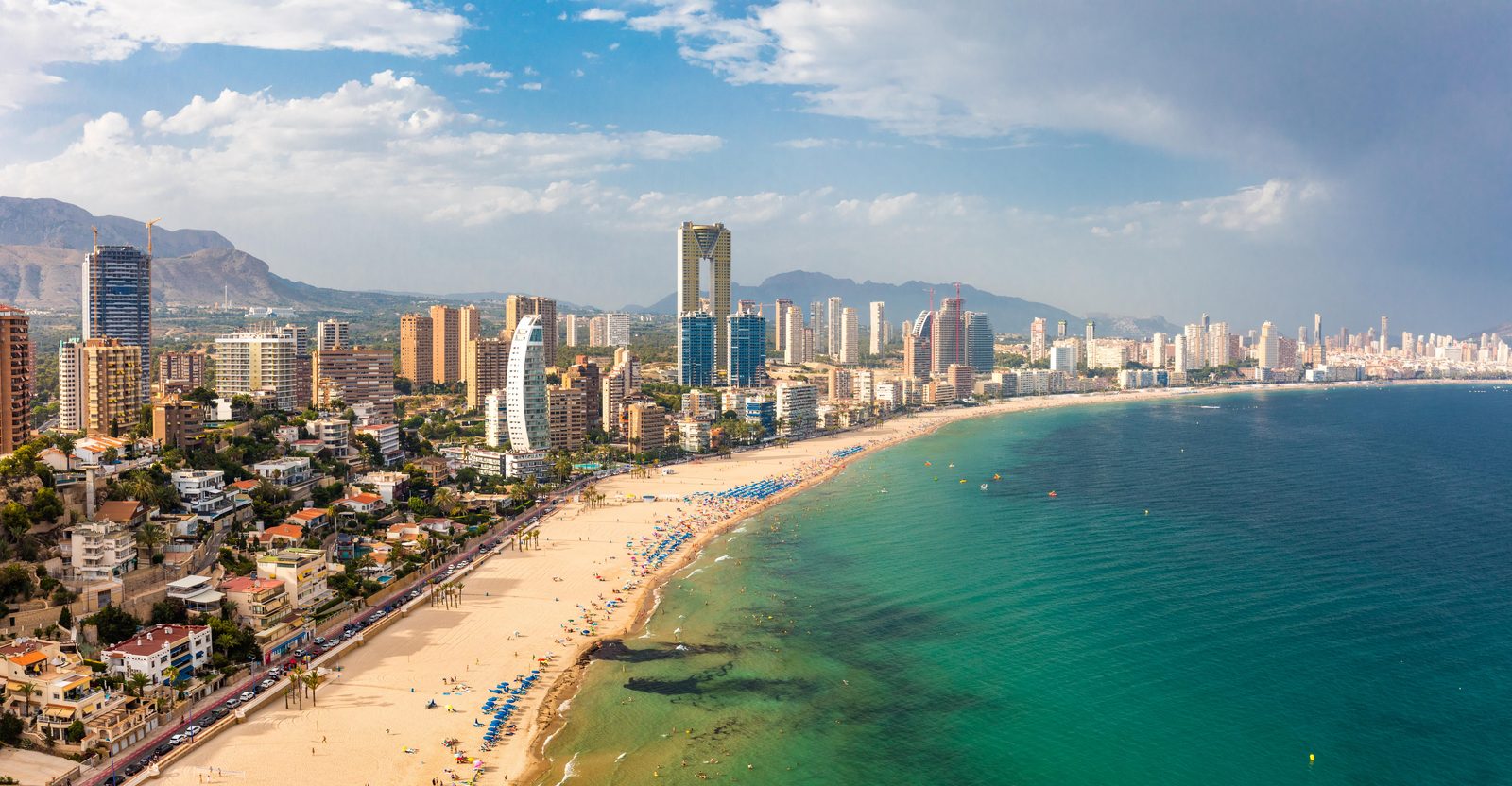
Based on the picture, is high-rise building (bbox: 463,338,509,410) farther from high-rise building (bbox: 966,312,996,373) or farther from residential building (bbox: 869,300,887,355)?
residential building (bbox: 869,300,887,355)

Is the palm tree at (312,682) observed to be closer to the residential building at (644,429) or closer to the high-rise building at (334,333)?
the residential building at (644,429)

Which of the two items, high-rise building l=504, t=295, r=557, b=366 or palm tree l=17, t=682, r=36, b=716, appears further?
high-rise building l=504, t=295, r=557, b=366

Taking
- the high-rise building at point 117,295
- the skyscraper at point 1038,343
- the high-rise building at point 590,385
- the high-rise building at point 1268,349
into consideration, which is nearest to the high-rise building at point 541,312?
the high-rise building at point 590,385

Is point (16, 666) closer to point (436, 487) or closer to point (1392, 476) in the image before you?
point (436, 487)

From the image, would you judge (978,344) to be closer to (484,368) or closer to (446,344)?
(446,344)

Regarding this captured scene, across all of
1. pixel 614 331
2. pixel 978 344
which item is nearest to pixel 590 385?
pixel 614 331

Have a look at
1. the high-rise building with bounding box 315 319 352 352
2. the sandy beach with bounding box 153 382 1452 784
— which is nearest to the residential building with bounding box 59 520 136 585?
the sandy beach with bounding box 153 382 1452 784

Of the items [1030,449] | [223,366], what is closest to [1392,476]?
[1030,449]
